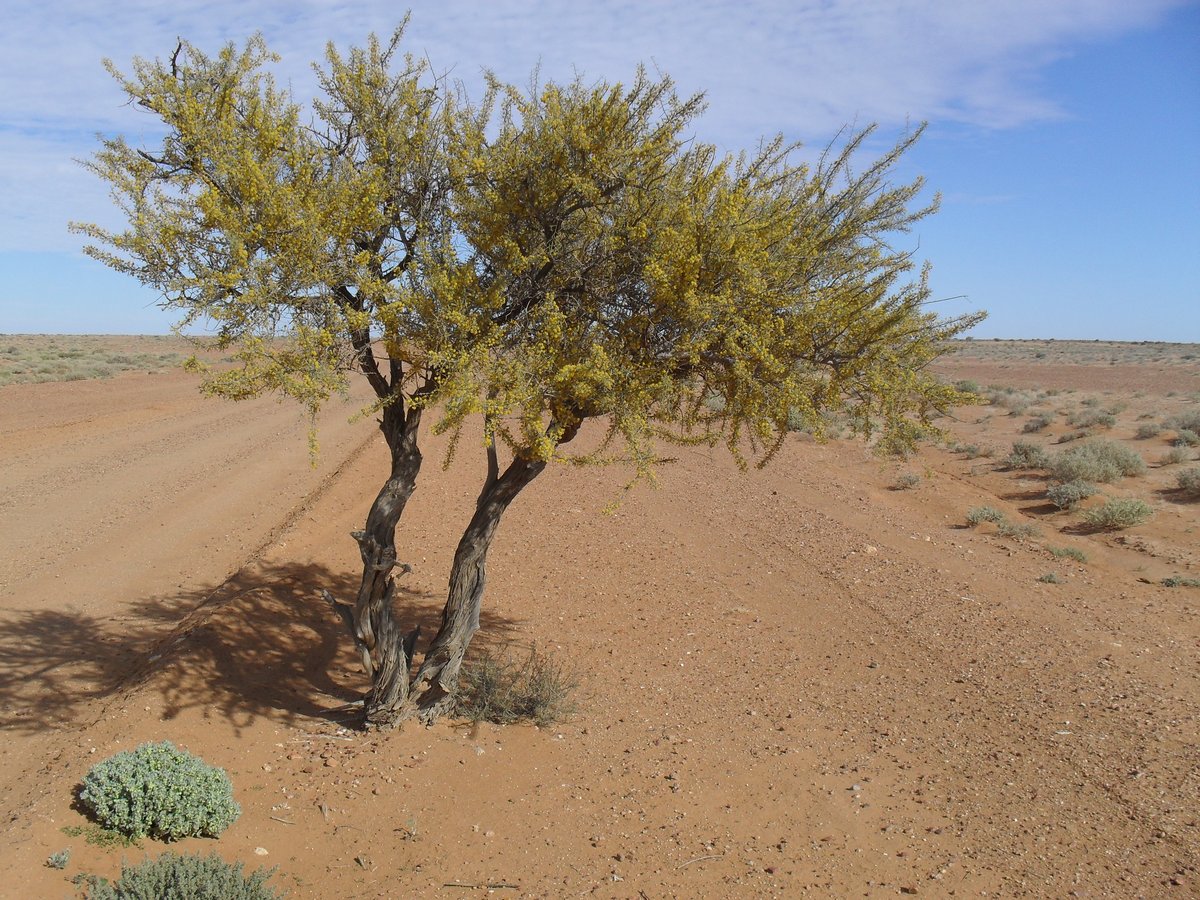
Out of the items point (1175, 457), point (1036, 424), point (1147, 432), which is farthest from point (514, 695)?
point (1036, 424)

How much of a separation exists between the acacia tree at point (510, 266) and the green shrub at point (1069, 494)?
505 inches

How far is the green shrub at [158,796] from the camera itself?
5.90 metres

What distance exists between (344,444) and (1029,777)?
55.4 ft

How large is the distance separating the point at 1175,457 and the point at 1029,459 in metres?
3.44

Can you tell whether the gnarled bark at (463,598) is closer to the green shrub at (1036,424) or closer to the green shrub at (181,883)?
the green shrub at (181,883)

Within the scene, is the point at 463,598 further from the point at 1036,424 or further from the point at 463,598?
the point at 1036,424

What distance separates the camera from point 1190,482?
19.1 metres

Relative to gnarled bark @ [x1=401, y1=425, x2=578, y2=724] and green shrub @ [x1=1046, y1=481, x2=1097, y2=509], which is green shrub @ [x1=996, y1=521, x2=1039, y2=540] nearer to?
green shrub @ [x1=1046, y1=481, x2=1097, y2=509]

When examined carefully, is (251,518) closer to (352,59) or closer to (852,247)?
(352,59)

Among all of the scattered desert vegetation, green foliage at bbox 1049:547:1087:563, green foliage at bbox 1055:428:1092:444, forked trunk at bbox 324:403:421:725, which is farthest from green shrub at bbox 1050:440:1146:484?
the scattered desert vegetation

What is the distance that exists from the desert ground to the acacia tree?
168 cm

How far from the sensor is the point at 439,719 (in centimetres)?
825

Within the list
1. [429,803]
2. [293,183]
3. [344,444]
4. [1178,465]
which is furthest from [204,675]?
[1178,465]

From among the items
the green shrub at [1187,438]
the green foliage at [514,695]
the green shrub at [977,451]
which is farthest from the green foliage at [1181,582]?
the green shrub at [1187,438]
